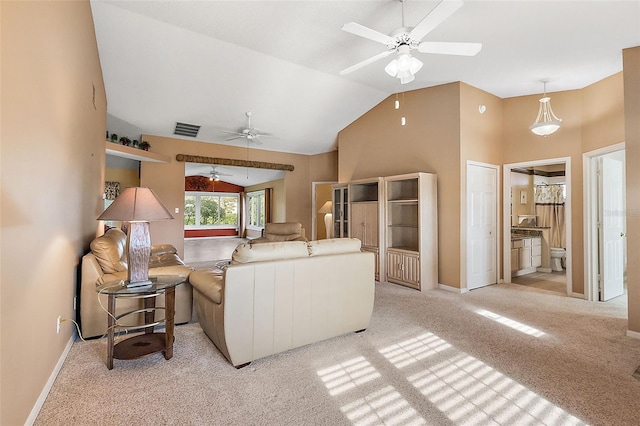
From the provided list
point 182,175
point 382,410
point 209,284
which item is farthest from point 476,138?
point 182,175

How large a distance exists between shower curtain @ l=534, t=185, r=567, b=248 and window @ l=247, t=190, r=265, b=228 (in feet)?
29.0

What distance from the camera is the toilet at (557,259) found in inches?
231

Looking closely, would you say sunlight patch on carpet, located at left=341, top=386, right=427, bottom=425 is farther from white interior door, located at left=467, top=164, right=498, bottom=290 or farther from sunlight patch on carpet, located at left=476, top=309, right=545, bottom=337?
white interior door, located at left=467, top=164, right=498, bottom=290

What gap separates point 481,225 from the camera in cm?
475

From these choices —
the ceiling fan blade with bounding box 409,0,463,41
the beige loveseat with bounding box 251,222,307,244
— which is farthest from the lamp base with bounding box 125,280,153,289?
the beige loveseat with bounding box 251,222,307,244

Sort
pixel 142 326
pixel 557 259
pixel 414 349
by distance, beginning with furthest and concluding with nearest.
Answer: pixel 557 259 < pixel 414 349 < pixel 142 326

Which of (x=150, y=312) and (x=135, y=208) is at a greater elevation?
(x=135, y=208)

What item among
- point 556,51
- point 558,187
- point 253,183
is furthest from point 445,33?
point 253,183

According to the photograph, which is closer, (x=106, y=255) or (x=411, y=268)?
(x=106, y=255)

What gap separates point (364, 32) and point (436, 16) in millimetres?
556

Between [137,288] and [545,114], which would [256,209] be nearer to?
[545,114]

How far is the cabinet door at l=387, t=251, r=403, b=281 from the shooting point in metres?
4.87

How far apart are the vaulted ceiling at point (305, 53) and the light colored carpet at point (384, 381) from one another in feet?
9.99

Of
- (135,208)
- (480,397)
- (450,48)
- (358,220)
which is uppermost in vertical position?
(450,48)
